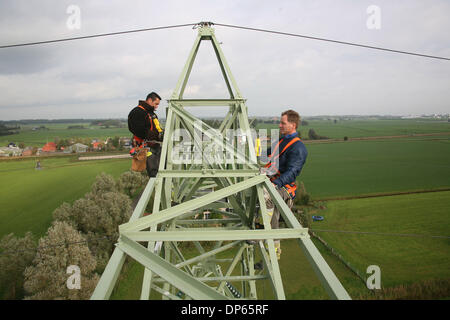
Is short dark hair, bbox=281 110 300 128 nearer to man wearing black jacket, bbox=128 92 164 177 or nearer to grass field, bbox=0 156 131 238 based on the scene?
man wearing black jacket, bbox=128 92 164 177

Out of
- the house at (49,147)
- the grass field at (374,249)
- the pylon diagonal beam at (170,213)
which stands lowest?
the grass field at (374,249)

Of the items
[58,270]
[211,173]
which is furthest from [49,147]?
[211,173]

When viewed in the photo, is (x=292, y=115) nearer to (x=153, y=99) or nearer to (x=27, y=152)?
A: (x=153, y=99)

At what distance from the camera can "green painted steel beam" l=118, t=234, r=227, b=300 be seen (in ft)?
8.95

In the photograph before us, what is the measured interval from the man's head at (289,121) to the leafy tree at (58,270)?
2152 cm

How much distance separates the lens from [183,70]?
7.00 m

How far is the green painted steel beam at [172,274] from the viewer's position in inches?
107

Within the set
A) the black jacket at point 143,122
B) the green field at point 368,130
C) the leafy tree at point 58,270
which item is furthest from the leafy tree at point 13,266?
the green field at point 368,130

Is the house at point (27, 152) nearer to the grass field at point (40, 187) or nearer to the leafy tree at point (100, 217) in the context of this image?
the grass field at point (40, 187)

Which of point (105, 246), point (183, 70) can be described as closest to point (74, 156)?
point (105, 246)

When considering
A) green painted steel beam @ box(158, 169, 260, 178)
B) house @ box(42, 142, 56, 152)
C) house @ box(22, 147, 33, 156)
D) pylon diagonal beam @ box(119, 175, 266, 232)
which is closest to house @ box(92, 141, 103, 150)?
house @ box(42, 142, 56, 152)

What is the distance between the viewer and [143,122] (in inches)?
277

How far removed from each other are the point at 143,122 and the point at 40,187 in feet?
187
